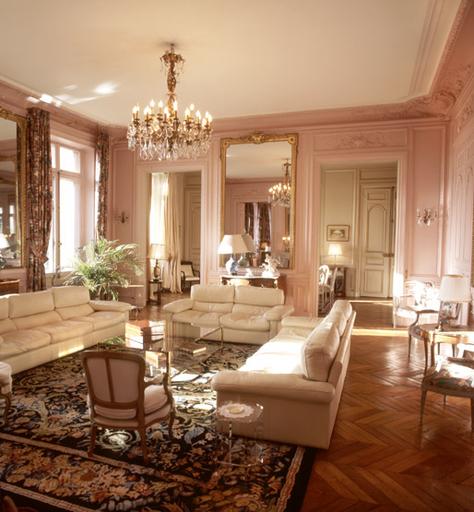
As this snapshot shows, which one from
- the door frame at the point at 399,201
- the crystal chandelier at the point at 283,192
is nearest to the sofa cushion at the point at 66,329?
the crystal chandelier at the point at 283,192

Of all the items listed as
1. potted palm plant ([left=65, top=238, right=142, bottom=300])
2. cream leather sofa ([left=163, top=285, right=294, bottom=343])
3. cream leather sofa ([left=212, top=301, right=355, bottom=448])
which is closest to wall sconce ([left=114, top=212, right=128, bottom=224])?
potted palm plant ([left=65, top=238, right=142, bottom=300])

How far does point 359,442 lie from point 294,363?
80 cm

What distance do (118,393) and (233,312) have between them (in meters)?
3.21

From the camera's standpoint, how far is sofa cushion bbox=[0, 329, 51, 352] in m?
4.15

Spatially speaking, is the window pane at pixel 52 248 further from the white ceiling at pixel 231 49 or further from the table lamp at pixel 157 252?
the table lamp at pixel 157 252

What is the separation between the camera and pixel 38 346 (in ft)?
14.2

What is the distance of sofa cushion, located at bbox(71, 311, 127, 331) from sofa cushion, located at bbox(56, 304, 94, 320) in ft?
0.23

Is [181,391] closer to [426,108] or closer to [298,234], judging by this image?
[298,234]

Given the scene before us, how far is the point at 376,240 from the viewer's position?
10.4 meters

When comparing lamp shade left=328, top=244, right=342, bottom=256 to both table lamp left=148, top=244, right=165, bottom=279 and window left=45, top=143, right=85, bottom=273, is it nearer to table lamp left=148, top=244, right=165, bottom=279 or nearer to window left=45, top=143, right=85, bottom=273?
table lamp left=148, top=244, right=165, bottom=279

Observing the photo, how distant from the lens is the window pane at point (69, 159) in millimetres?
7680

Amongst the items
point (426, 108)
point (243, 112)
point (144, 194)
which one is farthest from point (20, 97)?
point (426, 108)

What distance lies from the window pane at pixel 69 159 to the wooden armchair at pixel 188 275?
149 inches

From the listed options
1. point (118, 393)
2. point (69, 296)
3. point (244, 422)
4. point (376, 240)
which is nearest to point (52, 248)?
point (69, 296)
